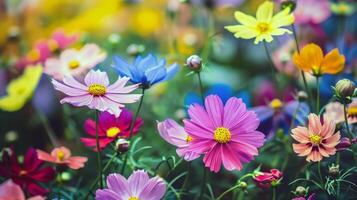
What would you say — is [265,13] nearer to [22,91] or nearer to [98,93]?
[98,93]

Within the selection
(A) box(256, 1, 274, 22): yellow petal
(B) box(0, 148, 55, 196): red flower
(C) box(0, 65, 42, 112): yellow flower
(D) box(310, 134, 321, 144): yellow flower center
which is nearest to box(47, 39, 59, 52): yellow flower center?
(C) box(0, 65, 42, 112): yellow flower

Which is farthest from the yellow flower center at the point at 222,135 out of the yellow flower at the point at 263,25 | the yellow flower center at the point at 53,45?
the yellow flower center at the point at 53,45

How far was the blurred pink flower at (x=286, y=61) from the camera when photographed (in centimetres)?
87

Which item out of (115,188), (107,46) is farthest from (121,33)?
(115,188)

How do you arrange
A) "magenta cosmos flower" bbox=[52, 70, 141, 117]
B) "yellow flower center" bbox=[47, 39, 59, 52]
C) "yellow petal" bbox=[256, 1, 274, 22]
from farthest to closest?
"yellow flower center" bbox=[47, 39, 59, 52]
"yellow petal" bbox=[256, 1, 274, 22]
"magenta cosmos flower" bbox=[52, 70, 141, 117]

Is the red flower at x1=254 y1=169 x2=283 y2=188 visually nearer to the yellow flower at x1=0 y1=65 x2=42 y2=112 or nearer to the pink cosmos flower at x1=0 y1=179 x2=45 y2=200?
the pink cosmos flower at x1=0 y1=179 x2=45 y2=200

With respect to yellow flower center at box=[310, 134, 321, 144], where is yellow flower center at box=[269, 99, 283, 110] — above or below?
below

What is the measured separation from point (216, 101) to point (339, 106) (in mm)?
189

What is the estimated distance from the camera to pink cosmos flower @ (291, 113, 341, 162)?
0.57 metres

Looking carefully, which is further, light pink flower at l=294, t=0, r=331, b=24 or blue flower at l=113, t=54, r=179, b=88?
Result: light pink flower at l=294, t=0, r=331, b=24

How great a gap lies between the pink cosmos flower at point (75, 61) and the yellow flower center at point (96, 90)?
5.8 inches

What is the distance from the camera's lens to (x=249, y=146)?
22.4 inches

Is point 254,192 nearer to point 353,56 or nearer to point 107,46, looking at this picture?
point 353,56

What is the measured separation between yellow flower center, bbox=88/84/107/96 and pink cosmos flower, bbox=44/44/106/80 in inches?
5.8
